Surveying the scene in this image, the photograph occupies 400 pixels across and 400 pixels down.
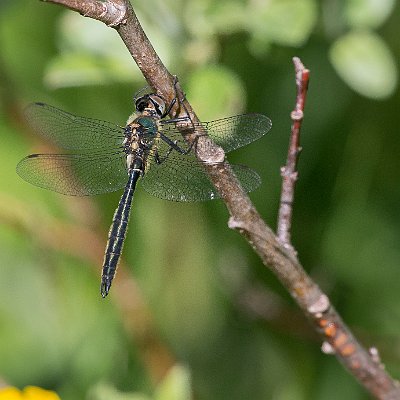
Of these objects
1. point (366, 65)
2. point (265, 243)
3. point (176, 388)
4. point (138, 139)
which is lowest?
point (176, 388)

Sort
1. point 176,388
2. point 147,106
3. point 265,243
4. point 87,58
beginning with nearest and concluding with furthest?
point 265,243 → point 176,388 → point 147,106 → point 87,58

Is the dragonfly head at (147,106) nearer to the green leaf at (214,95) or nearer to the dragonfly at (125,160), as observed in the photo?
the dragonfly at (125,160)

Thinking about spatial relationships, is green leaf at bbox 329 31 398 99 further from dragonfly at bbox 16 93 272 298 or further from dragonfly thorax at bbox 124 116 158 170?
dragonfly thorax at bbox 124 116 158 170

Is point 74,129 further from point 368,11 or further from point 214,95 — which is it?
point 368,11

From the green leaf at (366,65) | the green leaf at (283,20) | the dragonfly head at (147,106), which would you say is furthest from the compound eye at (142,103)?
the green leaf at (366,65)

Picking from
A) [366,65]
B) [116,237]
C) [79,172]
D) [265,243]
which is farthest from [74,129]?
[265,243]


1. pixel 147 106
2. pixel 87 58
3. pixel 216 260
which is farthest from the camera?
pixel 216 260

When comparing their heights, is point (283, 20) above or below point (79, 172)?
above
